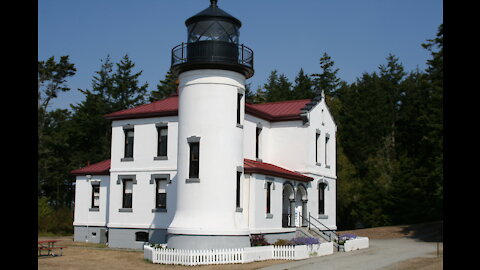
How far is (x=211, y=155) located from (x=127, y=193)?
908 centimetres

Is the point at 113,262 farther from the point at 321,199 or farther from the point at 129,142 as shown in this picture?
the point at 321,199

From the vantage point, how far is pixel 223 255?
2169cm

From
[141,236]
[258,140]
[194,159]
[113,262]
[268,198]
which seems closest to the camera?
[113,262]

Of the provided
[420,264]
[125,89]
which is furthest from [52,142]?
[420,264]

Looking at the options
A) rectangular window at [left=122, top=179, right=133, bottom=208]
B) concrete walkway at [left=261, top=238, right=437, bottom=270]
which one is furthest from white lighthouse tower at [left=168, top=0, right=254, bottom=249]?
rectangular window at [left=122, top=179, right=133, bottom=208]

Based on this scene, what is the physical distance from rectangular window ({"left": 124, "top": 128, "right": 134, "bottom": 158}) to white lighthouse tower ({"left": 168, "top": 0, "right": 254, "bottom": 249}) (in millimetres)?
7403

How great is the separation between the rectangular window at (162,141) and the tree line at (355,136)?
16.3 metres

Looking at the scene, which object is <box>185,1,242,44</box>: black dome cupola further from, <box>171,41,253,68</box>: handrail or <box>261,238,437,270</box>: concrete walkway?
<box>261,238,437,270</box>: concrete walkway

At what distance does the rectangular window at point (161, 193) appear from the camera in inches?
1143

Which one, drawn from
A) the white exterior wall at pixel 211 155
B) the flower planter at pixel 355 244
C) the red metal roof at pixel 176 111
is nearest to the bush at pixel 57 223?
the red metal roof at pixel 176 111

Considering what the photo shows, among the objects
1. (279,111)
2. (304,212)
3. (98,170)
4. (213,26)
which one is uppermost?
(213,26)

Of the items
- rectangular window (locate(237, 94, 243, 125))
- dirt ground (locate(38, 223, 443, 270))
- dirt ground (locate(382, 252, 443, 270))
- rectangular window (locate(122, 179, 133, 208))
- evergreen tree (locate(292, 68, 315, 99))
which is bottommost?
dirt ground (locate(38, 223, 443, 270))

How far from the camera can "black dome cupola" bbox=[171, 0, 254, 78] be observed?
75.6 feet
